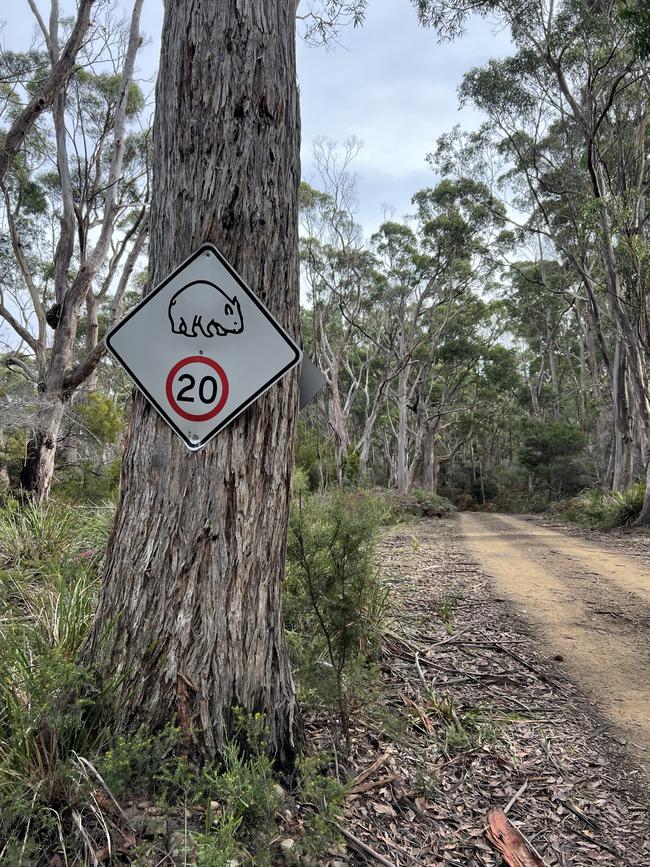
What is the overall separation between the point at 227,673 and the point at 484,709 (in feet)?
5.64

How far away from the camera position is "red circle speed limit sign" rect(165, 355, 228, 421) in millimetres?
1958

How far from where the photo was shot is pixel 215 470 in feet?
6.46

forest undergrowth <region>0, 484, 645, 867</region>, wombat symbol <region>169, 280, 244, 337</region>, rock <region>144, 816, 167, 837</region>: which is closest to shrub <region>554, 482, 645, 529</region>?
forest undergrowth <region>0, 484, 645, 867</region>

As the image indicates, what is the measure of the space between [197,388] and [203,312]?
0.28 meters

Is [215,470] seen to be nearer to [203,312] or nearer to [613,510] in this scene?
[203,312]

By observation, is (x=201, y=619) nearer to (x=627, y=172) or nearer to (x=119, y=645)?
(x=119, y=645)

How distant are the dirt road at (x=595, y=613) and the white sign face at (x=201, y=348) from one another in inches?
103

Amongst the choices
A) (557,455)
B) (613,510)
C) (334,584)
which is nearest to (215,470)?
(334,584)

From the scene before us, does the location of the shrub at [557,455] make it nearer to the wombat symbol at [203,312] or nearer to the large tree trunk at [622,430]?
the large tree trunk at [622,430]

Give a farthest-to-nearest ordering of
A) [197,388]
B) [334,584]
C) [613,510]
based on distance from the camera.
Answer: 1. [613,510]
2. [334,584]
3. [197,388]

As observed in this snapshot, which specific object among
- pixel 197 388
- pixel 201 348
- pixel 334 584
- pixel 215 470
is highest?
pixel 201 348

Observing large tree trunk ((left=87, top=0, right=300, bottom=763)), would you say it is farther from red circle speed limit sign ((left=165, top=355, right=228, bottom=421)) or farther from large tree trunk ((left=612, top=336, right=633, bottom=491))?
large tree trunk ((left=612, top=336, right=633, bottom=491))

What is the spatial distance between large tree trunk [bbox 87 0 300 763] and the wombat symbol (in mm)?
140

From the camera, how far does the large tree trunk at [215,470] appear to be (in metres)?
1.92
